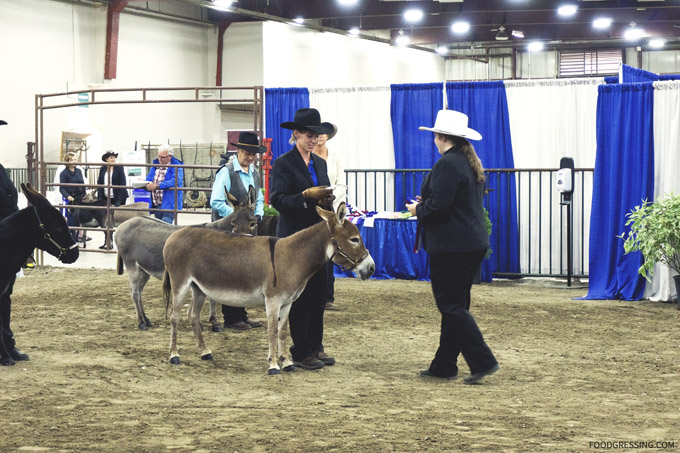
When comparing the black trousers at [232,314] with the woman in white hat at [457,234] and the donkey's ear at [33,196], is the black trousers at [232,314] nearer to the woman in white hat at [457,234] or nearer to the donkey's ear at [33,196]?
the donkey's ear at [33,196]

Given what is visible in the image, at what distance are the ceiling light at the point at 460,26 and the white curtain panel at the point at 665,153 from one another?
15514 mm

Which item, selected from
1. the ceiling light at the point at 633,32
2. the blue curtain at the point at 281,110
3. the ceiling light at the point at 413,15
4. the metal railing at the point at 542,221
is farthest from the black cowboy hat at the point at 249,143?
the ceiling light at the point at 633,32

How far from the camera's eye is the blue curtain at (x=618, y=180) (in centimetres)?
973

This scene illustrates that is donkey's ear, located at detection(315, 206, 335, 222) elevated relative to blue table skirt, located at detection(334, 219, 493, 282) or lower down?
elevated

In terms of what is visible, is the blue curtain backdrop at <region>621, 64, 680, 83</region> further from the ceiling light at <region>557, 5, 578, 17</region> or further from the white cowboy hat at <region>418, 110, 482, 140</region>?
the ceiling light at <region>557, 5, 578, 17</region>

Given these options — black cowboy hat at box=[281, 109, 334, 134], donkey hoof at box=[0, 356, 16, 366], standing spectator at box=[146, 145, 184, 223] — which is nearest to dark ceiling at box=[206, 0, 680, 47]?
standing spectator at box=[146, 145, 184, 223]

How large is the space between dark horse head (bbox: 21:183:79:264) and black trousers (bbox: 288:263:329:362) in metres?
1.80

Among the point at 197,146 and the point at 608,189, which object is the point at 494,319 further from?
the point at 197,146

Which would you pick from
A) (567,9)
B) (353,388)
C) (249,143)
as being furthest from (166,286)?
(567,9)

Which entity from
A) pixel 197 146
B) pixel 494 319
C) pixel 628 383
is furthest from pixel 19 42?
pixel 628 383

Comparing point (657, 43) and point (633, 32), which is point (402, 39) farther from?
point (657, 43)

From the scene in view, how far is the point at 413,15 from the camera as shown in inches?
912

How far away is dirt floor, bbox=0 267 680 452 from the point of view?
4.31 metres

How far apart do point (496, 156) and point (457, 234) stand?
6.35 meters
